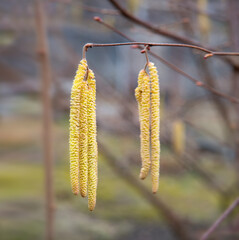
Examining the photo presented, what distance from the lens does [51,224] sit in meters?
1.33

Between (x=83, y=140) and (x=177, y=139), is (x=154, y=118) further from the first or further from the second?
(x=177, y=139)

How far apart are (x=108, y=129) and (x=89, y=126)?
98.6 inches

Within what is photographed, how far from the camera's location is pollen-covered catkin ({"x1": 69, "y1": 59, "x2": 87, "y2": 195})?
59 centimetres

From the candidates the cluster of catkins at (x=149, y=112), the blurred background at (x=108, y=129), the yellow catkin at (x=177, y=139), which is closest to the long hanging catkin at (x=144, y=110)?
the cluster of catkins at (x=149, y=112)

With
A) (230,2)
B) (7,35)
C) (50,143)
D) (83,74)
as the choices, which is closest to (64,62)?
(7,35)

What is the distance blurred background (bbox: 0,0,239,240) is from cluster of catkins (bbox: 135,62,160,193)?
69 centimetres

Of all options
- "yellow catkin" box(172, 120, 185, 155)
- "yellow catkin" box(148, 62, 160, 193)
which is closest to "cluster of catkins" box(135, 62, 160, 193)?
"yellow catkin" box(148, 62, 160, 193)

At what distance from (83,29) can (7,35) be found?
1.36 meters

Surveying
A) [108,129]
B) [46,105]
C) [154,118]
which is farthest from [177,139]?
[154,118]

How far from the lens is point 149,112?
2.07 feet

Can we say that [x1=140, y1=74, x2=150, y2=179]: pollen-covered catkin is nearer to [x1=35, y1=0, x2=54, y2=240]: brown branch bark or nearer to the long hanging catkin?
the long hanging catkin

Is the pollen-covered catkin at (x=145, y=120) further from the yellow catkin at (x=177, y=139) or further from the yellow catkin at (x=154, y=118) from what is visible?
the yellow catkin at (x=177, y=139)

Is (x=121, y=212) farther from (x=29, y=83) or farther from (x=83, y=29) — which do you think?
(x=83, y=29)

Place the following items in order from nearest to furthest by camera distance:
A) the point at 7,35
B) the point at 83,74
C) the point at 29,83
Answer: the point at 83,74, the point at 7,35, the point at 29,83
